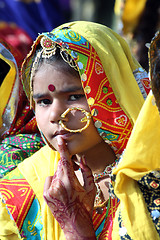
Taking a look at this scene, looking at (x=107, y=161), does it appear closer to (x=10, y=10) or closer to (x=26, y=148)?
(x=26, y=148)

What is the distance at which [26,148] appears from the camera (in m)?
3.10

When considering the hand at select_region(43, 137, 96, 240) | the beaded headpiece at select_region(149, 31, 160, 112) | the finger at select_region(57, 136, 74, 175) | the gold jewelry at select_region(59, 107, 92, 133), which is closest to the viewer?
the beaded headpiece at select_region(149, 31, 160, 112)

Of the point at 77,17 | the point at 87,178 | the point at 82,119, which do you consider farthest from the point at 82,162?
the point at 77,17

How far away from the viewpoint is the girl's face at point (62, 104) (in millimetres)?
2332

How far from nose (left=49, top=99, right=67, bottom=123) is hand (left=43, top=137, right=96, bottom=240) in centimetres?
21

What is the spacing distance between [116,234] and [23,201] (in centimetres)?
73

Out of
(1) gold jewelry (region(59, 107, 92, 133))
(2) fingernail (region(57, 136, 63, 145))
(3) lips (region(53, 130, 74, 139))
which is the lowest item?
(2) fingernail (region(57, 136, 63, 145))

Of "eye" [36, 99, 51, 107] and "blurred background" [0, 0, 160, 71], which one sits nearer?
"eye" [36, 99, 51, 107]

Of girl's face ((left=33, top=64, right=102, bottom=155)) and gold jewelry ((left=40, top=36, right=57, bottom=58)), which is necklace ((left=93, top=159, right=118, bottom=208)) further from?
gold jewelry ((left=40, top=36, right=57, bottom=58))

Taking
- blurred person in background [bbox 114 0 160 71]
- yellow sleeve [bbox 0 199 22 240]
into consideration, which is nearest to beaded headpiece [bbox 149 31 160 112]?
yellow sleeve [bbox 0 199 22 240]

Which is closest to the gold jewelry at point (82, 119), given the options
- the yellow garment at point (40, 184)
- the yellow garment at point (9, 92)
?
the yellow garment at point (40, 184)

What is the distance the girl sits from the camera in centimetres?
229

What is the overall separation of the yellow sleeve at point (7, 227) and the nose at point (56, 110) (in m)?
0.59

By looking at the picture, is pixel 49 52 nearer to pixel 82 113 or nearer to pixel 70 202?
pixel 82 113
